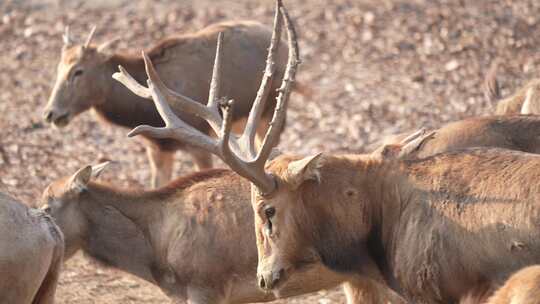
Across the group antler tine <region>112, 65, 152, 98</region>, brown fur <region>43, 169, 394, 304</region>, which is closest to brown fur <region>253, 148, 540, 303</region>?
brown fur <region>43, 169, 394, 304</region>

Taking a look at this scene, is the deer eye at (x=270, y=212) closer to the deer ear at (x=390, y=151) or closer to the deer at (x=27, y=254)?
the deer ear at (x=390, y=151)

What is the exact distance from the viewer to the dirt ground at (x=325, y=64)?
50.5ft

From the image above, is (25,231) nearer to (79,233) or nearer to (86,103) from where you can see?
(79,233)

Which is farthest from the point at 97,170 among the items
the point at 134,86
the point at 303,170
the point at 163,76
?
the point at 163,76

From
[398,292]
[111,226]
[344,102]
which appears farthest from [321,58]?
[398,292]

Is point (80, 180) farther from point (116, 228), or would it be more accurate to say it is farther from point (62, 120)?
point (62, 120)

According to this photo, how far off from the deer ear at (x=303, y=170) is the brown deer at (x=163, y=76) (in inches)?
216

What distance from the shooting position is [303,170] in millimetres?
8055

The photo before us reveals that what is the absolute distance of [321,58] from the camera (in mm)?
18156

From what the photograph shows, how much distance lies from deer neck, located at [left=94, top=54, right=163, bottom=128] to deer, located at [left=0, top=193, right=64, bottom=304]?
5.76 metres

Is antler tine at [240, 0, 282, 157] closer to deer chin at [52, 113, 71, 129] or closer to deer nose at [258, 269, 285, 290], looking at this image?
deer nose at [258, 269, 285, 290]

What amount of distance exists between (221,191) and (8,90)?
29.4 feet

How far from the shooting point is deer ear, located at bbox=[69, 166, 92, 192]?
1010 cm

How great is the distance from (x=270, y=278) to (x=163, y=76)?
5910mm
